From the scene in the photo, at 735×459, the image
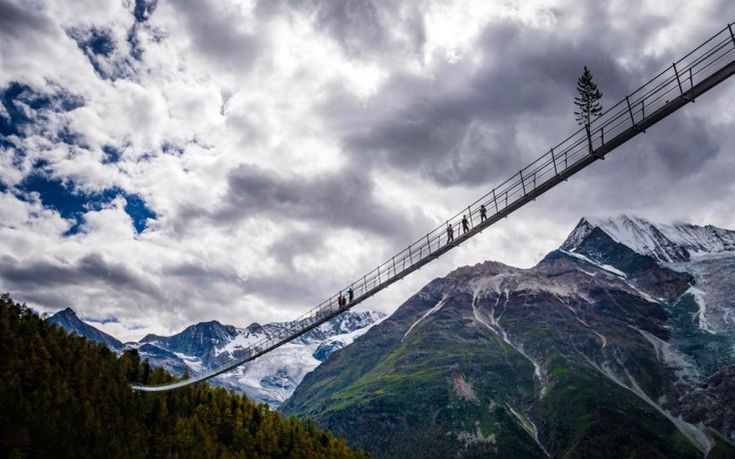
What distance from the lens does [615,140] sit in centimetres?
3797

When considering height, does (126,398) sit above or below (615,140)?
below

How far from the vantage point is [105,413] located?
95.4m

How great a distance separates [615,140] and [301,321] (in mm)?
32457

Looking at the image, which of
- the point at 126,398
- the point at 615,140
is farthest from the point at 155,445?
the point at 615,140

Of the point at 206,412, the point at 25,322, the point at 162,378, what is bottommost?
the point at 206,412

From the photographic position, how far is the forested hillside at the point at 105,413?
8050 centimetres

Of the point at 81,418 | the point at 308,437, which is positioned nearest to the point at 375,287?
the point at 81,418

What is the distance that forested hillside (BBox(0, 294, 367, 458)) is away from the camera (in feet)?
264

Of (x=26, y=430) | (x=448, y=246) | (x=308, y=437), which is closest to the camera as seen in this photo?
(x=448, y=246)

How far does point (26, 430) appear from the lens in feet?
249

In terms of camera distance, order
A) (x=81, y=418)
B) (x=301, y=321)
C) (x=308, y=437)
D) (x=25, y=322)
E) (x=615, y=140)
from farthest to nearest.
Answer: (x=308, y=437) → (x=25, y=322) → (x=81, y=418) → (x=301, y=321) → (x=615, y=140)

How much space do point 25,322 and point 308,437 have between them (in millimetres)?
65279

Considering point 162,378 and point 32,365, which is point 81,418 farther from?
point 162,378

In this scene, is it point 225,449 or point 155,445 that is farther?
point 225,449
